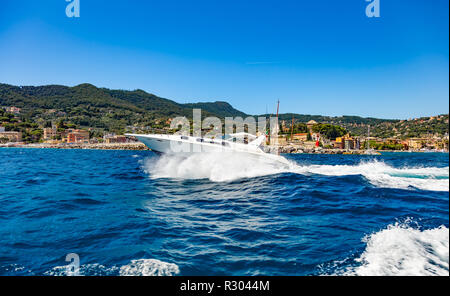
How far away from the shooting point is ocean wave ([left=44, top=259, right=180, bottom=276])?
11.1ft

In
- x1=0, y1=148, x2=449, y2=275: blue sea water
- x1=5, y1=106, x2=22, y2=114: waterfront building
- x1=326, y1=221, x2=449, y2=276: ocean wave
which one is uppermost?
x1=5, y1=106, x2=22, y2=114: waterfront building

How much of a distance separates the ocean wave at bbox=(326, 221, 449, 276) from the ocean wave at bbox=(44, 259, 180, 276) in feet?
7.66

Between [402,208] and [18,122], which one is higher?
[18,122]

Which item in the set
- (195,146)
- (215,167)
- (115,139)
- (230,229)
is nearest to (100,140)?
(115,139)

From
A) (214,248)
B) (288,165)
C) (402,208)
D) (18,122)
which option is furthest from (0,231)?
(18,122)

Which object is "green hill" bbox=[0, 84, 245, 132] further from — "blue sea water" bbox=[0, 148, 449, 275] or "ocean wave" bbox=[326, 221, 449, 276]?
"ocean wave" bbox=[326, 221, 449, 276]

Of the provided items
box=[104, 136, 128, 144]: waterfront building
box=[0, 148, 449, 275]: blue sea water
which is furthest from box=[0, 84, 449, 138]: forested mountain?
box=[0, 148, 449, 275]: blue sea water

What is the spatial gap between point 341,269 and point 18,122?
4762 inches

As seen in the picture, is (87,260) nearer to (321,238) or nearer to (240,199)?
(321,238)

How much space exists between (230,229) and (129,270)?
2.31 meters

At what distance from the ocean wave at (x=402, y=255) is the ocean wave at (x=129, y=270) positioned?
2335 millimetres

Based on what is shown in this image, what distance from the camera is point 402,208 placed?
645 centimetres

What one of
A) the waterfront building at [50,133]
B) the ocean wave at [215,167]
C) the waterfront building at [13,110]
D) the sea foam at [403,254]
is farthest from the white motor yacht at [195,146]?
the waterfront building at [13,110]

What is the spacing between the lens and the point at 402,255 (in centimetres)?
364
